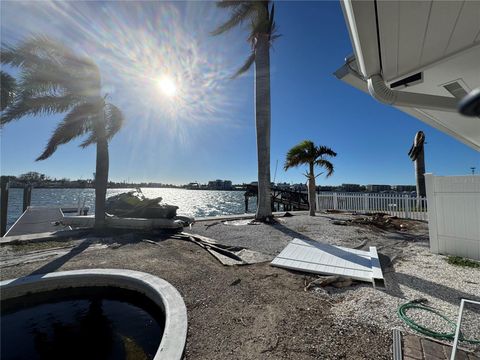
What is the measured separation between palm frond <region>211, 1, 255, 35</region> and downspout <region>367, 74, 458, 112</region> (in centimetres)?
927

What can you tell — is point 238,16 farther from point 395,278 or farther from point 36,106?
point 395,278

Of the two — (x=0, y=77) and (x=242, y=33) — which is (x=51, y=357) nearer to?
(x=0, y=77)

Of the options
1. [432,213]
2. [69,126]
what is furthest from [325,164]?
[69,126]

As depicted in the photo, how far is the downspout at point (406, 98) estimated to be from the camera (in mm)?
2484

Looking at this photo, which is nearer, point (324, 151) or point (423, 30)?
point (423, 30)

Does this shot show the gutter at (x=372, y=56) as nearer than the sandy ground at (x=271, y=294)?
Yes

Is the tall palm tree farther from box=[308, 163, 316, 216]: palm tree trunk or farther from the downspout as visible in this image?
the downspout

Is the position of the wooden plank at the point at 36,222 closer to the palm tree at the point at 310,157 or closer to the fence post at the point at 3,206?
the fence post at the point at 3,206

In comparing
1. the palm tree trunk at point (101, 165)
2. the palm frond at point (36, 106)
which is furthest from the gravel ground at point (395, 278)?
the palm frond at point (36, 106)

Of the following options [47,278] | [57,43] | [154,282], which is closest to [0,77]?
[57,43]

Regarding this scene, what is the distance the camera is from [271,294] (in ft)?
10.8

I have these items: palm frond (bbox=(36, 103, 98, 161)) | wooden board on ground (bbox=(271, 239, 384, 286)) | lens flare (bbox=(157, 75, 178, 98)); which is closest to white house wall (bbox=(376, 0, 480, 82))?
wooden board on ground (bbox=(271, 239, 384, 286))

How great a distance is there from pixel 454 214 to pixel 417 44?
15.1 feet

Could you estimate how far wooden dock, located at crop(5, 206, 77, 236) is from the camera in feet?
34.2
